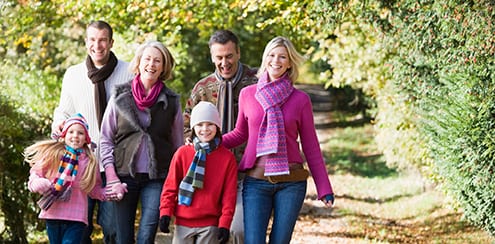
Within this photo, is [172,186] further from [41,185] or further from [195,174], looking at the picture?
[41,185]

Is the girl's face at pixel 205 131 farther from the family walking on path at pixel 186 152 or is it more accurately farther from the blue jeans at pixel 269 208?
Answer: the blue jeans at pixel 269 208

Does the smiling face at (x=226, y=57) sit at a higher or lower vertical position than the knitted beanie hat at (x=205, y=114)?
higher

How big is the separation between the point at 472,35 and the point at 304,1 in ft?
10.6

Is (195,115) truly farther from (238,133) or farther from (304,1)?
(304,1)

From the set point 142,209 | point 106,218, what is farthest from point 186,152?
point 106,218

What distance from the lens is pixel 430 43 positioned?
8734mm

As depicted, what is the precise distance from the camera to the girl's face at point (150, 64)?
19.7 ft

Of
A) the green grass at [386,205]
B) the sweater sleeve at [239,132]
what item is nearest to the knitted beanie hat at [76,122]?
the sweater sleeve at [239,132]

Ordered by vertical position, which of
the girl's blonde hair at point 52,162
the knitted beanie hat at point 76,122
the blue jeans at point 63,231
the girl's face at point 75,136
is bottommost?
the blue jeans at point 63,231

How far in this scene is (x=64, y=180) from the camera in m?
5.95

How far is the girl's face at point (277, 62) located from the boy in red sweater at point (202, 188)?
1.73 feet

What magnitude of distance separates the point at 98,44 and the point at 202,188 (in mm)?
1506

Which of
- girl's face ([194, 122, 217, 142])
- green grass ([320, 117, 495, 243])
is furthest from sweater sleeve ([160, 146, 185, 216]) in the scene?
green grass ([320, 117, 495, 243])

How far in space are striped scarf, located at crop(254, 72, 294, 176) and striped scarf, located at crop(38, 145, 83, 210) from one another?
1.34 meters
